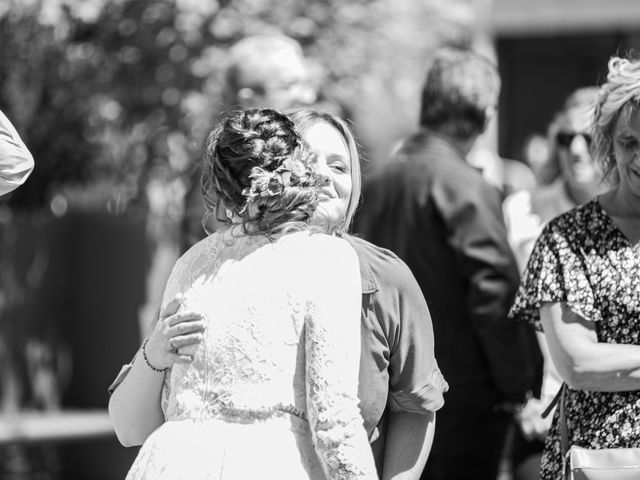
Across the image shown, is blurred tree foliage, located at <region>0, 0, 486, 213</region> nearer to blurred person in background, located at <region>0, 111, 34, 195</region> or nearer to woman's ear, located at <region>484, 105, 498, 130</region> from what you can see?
woman's ear, located at <region>484, 105, 498, 130</region>

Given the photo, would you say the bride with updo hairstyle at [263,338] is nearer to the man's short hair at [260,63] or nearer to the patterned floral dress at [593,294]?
the patterned floral dress at [593,294]

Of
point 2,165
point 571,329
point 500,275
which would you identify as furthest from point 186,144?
point 571,329

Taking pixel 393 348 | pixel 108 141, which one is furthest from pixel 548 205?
pixel 108 141

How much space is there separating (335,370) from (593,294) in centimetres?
79

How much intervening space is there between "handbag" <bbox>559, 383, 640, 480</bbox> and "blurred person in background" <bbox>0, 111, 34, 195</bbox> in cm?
158

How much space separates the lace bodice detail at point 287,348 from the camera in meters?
2.51

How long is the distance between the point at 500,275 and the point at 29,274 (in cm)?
667

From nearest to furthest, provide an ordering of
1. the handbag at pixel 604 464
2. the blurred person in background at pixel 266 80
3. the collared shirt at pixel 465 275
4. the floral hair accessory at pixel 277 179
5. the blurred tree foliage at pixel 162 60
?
the floral hair accessory at pixel 277 179, the handbag at pixel 604 464, the collared shirt at pixel 465 275, the blurred person in background at pixel 266 80, the blurred tree foliage at pixel 162 60

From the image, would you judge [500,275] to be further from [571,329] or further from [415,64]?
[415,64]

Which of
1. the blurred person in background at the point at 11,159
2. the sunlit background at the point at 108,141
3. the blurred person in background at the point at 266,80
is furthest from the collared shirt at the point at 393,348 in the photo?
the sunlit background at the point at 108,141

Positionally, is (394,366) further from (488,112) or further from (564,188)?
(564,188)

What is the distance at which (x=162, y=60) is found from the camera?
830 centimetres

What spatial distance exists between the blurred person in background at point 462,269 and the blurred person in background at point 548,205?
0.57ft

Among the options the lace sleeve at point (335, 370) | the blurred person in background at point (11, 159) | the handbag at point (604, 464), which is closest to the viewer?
the lace sleeve at point (335, 370)
